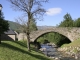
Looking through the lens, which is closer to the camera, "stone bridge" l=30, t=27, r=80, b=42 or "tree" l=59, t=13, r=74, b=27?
"stone bridge" l=30, t=27, r=80, b=42

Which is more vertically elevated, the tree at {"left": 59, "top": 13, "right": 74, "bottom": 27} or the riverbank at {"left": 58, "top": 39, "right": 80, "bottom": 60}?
the tree at {"left": 59, "top": 13, "right": 74, "bottom": 27}

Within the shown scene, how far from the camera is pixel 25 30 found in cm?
3297

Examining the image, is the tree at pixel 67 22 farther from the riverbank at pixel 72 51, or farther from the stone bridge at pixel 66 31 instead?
the riverbank at pixel 72 51

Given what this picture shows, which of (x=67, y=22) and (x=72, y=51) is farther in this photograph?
(x=67, y=22)

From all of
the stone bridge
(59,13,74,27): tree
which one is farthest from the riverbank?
(59,13,74,27): tree

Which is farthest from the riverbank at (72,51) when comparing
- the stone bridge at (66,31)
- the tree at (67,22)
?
the tree at (67,22)

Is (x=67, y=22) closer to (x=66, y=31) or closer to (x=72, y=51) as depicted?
(x=66, y=31)

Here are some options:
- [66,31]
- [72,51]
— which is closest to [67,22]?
[66,31]


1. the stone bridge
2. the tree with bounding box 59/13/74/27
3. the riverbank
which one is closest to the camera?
the riverbank

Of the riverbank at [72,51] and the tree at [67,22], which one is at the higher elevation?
the tree at [67,22]

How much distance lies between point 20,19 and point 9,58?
12.6 metres

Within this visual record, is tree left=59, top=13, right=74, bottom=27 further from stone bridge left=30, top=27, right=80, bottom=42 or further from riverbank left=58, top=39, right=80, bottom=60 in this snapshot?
riverbank left=58, top=39, right=80, bottom=60

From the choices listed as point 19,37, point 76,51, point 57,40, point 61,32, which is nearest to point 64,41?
point 57,40

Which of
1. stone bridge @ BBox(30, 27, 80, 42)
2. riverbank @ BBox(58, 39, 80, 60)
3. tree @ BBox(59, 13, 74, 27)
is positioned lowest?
riverbank @ BBox(58, 39, 80, 60)
